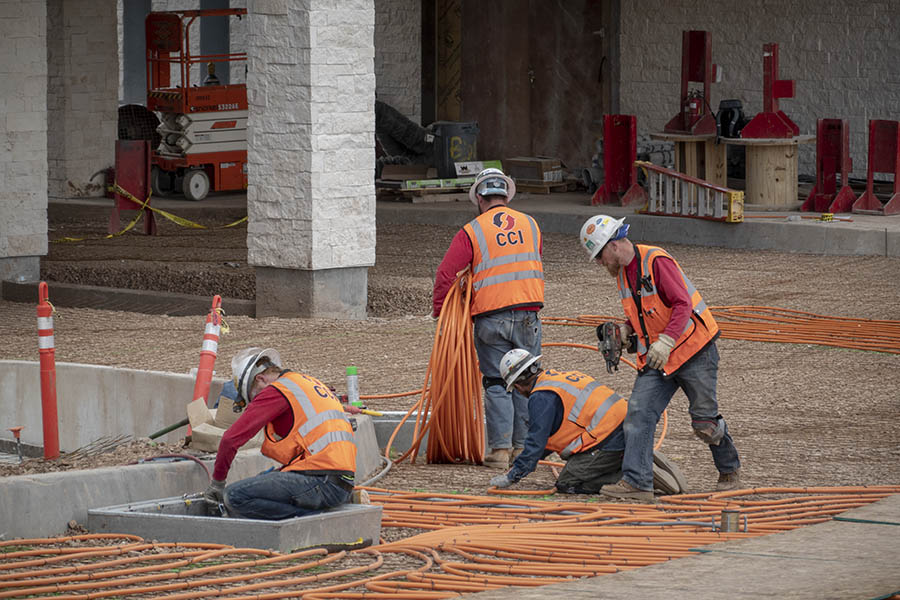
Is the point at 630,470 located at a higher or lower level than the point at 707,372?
lower

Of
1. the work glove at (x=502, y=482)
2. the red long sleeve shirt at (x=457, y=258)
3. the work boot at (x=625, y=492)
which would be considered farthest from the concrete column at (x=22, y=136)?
the work boot at (x=625, y=492)

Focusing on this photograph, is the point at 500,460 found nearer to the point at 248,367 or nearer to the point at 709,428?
the point at 709,428

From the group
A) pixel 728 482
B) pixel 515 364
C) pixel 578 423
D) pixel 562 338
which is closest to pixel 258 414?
pixel 515 364

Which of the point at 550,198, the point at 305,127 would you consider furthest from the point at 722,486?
the point at 550,198

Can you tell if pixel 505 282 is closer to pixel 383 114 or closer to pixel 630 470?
pixel 630 470

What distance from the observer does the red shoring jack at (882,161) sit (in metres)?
17.9

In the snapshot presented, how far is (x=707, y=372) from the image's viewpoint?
8.02 meters

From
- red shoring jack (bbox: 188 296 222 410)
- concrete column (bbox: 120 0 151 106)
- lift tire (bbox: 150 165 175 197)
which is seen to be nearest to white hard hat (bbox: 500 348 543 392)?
red shoring jack (bbox: 188 296 222 410)

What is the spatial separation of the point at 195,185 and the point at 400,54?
15.2 feet

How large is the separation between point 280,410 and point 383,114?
1804cm

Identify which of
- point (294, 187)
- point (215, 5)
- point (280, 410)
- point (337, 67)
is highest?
point (215, 5)

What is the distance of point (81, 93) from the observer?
2288 centimetres

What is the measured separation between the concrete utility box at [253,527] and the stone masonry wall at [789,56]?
15307mm

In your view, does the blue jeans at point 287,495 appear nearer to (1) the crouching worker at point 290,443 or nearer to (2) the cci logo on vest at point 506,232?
(1) the crouching worker at point 290,443
